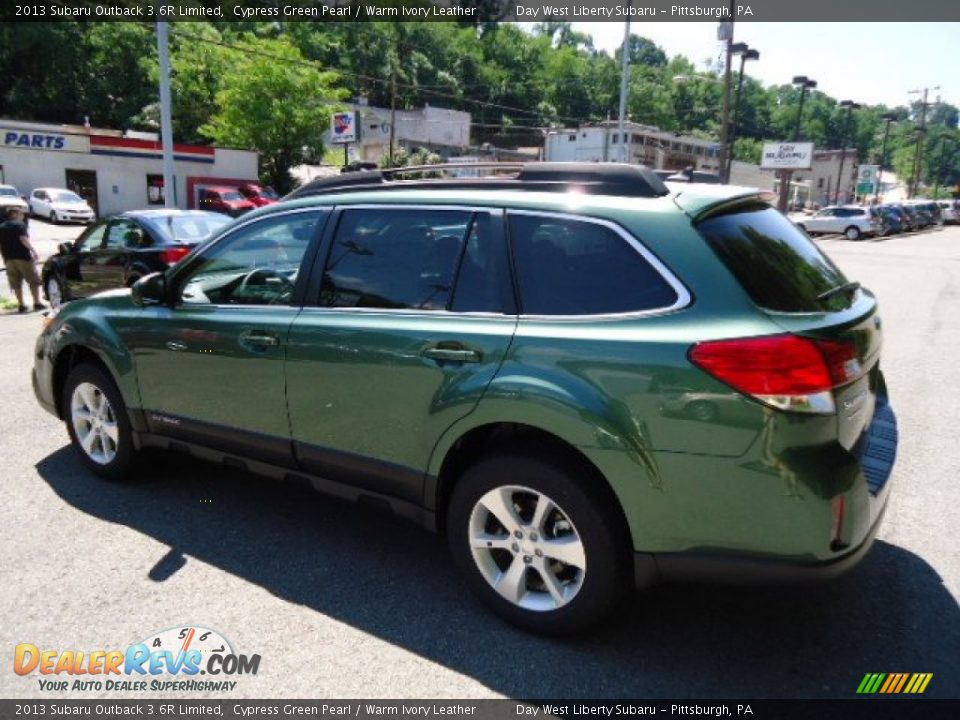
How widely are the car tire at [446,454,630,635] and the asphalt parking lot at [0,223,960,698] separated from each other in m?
0.14

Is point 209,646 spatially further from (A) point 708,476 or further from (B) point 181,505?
(A) point 708,476

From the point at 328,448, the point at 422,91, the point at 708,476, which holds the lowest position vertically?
the point at 328,448

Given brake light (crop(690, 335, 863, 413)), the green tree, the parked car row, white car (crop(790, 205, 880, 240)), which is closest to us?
brake light (crop(690, 335, 863, 413))

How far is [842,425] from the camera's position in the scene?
247 centimetres

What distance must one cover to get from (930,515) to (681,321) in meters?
2.45

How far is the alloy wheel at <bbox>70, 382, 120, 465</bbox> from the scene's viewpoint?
4.38 metres

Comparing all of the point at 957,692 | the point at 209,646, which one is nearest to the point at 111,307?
the point at 209,646

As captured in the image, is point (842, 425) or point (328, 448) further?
point (328, 448)

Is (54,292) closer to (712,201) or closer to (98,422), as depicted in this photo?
(98,422)

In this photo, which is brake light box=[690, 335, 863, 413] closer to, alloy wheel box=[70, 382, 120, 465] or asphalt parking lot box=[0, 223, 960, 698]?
asphalt parking lot box=[0, 223, 960, 698]

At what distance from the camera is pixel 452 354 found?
289cm

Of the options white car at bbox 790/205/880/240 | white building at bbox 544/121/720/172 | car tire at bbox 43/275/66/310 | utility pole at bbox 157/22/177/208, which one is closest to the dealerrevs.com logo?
car tire at bbox 43/275/66/310

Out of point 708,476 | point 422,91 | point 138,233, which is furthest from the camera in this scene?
point 422,91

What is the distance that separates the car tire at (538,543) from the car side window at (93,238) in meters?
8.76
